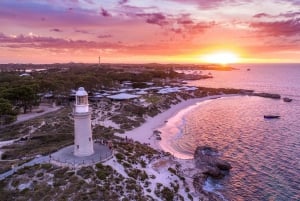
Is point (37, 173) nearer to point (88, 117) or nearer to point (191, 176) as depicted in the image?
point (88, 117)

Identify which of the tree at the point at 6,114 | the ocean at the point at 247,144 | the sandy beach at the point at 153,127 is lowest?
the ocean at the point at 247,144

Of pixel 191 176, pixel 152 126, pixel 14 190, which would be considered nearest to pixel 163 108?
pixel 152 126

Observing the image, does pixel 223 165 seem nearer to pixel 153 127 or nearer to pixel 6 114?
pixel 153 127

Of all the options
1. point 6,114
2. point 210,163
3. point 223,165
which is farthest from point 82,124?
point 6,114

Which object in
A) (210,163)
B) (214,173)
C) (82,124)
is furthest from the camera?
(210,163)

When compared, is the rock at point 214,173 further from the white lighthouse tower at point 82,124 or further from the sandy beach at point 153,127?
the white lighthouse tower at point 82,124

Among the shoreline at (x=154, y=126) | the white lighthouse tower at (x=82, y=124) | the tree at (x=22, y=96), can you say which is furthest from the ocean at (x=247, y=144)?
the tree at (x=22, y=96)

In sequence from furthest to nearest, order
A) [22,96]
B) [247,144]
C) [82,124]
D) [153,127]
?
[22,96] < [153,127] < [247,144] < [82,124]

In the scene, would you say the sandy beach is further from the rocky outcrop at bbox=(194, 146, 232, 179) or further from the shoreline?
the rocky outcrop at bbox=(194, 146, 232, 179)
